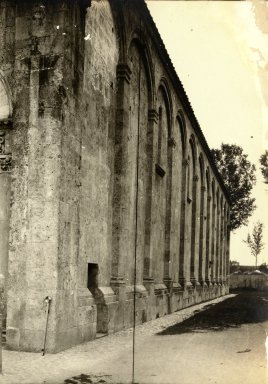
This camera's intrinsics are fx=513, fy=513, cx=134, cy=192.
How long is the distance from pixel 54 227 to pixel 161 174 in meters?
9.01

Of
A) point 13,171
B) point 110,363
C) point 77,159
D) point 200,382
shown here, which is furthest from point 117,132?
point 200,382

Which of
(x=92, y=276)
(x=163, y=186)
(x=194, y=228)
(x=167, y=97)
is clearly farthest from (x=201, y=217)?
(x=92, y=276)

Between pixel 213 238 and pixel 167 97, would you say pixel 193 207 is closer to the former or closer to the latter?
pixel 167 97

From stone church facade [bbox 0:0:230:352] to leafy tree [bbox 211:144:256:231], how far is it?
3287cm

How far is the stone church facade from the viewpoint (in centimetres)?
Answer: 898

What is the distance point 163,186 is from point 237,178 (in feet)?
104

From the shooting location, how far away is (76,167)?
972cm

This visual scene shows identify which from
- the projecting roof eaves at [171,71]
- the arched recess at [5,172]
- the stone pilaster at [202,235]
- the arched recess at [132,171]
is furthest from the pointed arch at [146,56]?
the stone pilaster at [202,235]

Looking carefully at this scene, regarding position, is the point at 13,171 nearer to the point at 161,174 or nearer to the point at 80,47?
the point at 80,47

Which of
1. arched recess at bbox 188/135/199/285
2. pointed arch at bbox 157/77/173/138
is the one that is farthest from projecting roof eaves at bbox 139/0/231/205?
arched recess at bbox 188/135/199/285

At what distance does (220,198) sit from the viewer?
39.2 m

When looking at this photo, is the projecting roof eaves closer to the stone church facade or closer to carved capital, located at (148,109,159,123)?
the stone church facade

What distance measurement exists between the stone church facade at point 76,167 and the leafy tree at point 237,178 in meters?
32.9

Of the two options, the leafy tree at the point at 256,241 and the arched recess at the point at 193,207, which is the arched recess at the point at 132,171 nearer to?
the arched recess at the point at 193,207
